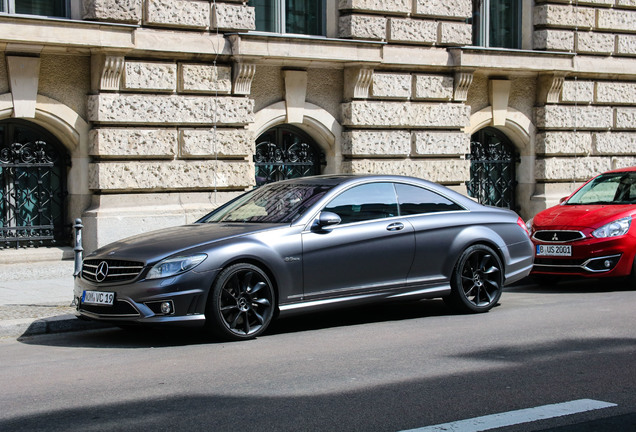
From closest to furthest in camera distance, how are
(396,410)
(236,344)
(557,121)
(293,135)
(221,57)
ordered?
1. (396,410)
2. (236,344)
3. (221,57)
4. (293,135)
5. (557,121)

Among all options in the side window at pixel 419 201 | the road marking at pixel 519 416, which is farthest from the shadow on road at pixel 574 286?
the road marking at pixel 519 416

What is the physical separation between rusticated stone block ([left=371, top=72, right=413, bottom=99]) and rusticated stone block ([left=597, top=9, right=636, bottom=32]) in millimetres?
4762

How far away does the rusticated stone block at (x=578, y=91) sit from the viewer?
1884cm

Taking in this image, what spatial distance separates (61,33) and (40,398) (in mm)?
7902

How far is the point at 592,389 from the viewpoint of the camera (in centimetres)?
639

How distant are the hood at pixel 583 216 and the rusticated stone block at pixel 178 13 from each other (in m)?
5.61

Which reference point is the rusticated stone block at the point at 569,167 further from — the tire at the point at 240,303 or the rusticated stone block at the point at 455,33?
the tire at the point at 240,303

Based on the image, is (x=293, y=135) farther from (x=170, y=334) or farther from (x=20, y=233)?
(x=170, y=334)

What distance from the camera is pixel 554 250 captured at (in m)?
12.1

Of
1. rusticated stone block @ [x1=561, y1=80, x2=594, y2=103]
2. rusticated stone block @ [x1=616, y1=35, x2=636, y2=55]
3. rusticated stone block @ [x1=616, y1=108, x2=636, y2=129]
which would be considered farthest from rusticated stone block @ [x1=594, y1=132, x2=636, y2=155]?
rusticated stone block @ [x1=616, y1=35, x2=636, y2=55]

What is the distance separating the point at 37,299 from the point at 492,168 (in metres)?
10.2

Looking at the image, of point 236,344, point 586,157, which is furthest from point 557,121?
point 236,344

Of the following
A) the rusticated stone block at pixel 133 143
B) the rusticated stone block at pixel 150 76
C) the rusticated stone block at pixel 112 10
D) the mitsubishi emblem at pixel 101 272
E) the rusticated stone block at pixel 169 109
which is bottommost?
the mitsubishi emblem at pixel 101 272

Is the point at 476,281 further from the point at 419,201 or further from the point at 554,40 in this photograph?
the point at 554,40
